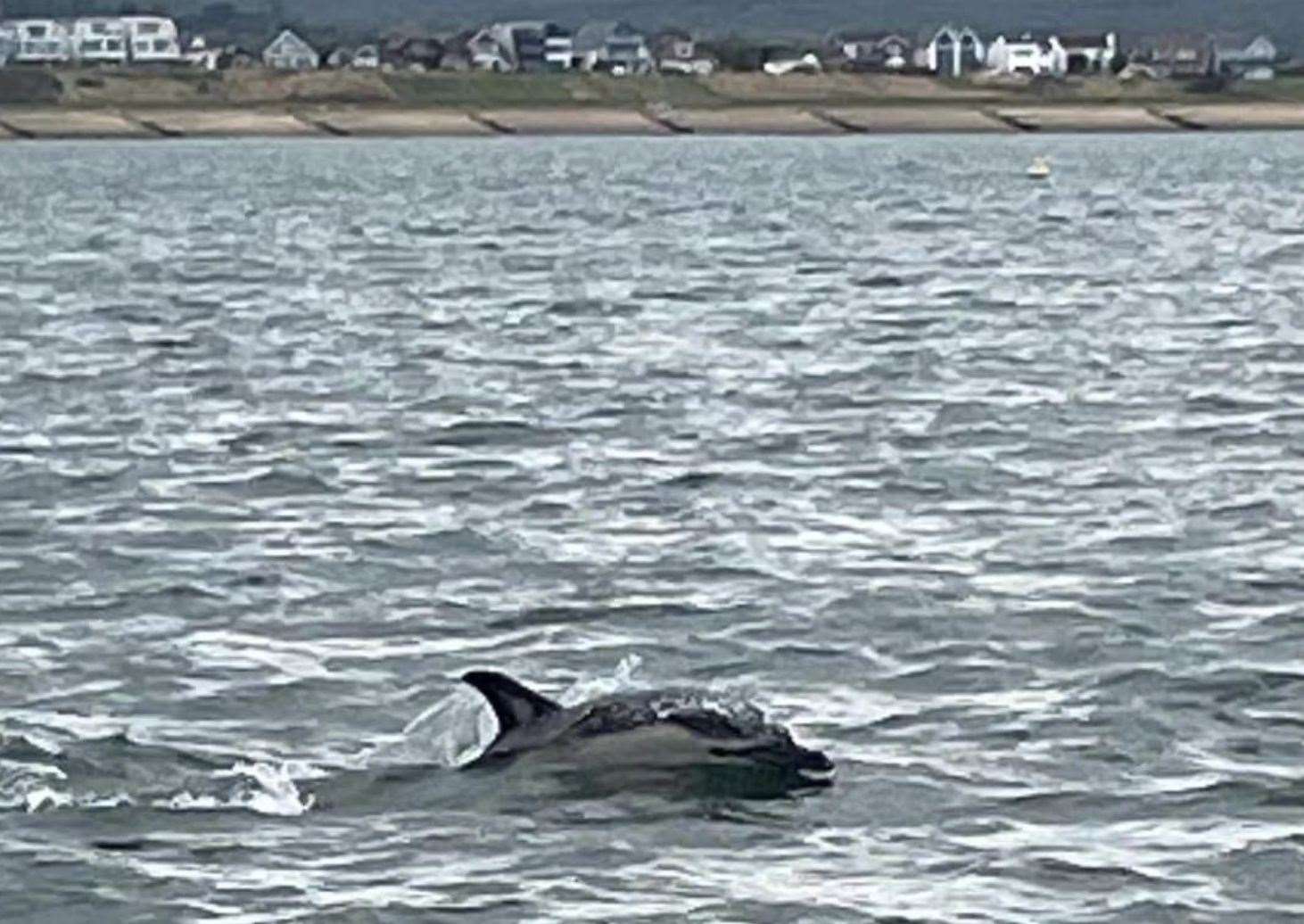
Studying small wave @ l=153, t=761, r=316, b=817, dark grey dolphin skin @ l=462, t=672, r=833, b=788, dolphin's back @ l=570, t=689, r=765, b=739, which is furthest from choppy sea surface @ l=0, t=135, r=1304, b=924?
dolphin's back @ l=570, t=689, r=765, b=739

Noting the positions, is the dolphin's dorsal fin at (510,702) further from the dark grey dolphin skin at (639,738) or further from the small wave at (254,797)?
the small wave at (254,797)

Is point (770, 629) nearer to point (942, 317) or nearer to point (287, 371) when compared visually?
point (287, 371)

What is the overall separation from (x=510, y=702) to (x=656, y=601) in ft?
23.8

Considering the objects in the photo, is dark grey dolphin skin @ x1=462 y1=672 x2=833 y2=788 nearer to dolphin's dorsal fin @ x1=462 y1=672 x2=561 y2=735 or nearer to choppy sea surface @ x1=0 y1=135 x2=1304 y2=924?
dolphin's dorsal fin @ x1=462 y1=672 x2=561 y2=735

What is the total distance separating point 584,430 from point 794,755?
2044cm

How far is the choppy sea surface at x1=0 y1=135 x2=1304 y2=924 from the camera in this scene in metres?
20.6

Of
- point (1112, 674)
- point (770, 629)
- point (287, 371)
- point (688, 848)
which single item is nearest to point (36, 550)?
point (770, 629)

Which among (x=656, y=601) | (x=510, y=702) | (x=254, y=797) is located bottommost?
(x=656, y=601)

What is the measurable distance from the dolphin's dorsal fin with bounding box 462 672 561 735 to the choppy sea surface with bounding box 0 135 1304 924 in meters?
Result: 0.32

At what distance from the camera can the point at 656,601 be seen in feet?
96.1

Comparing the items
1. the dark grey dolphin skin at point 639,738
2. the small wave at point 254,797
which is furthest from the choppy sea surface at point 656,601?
the dark grey dolphin skin at point 639,738

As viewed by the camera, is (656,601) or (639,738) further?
(656,601)

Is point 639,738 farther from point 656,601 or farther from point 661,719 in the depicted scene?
point 656,601

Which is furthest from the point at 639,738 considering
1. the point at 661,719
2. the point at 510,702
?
the point at 510,702
